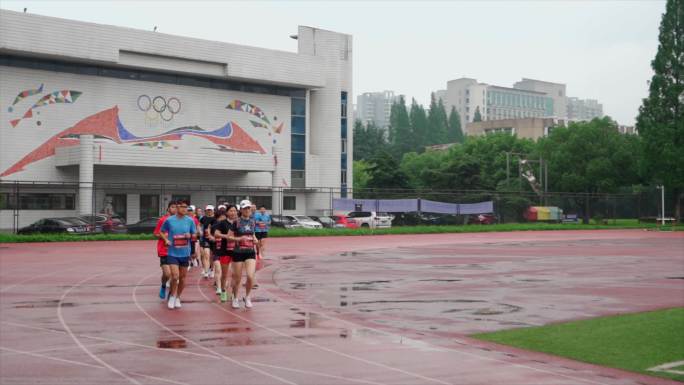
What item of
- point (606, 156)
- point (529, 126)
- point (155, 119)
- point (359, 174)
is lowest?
point (359, 174)

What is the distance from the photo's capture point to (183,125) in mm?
57219

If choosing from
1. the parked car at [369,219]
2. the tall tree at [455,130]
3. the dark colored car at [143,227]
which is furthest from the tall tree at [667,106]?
the tall tree at [455,130]

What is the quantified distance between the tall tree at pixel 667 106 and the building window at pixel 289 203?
31.7 m

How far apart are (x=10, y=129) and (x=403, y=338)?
1781 inches

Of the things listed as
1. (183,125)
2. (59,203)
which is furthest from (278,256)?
(183,125)

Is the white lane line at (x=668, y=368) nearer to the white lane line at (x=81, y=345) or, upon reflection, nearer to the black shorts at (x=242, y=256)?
the white lane line at (x=81, y=345)

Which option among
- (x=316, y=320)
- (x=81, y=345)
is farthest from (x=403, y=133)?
(x=81, y=345)

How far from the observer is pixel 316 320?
41.3 feet

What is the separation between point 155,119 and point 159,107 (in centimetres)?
97

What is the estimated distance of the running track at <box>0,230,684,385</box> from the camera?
8688 millimetres

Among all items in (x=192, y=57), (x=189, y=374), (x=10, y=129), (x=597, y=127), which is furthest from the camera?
(x=597, y=127)

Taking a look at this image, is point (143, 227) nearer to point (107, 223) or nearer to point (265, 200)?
point (107, 223)

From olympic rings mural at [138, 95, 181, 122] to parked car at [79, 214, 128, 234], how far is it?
42.4ft

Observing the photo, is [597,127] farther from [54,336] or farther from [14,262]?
[54,336]
